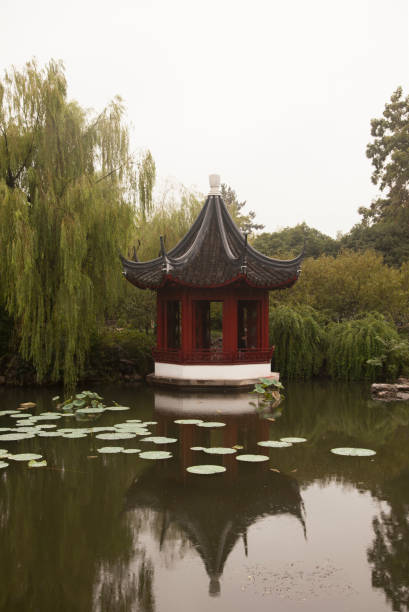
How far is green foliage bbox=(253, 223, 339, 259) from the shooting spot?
32.4 metres

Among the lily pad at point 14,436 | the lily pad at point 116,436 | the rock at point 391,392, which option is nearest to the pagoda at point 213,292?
the rock at point 391,392

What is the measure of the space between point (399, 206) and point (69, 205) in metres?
23.5

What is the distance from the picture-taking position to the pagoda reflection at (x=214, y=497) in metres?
4.75

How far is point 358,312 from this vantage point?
18875 mm

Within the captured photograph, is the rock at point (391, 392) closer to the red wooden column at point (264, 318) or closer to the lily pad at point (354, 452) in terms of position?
the red wooden column at point (264, 318)

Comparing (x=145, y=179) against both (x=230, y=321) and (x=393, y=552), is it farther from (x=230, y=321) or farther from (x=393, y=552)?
(x=393, y=552)

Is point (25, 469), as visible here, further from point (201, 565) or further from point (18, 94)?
point (18, 94)

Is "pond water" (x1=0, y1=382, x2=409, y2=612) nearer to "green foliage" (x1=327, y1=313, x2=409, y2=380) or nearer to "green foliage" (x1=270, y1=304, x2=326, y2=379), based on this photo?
"green foliage" (x1=327, y1=313, x2=409, y2=380)

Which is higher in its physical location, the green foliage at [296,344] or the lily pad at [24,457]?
the green foliage at [296,344]

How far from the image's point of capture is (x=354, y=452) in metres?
7.63

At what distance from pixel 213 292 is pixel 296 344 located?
3381mm

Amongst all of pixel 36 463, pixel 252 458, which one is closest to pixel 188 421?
pixel 252 458

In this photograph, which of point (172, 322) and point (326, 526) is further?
point (172, 322)

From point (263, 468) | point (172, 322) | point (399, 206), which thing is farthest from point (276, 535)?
point (399, 206)
